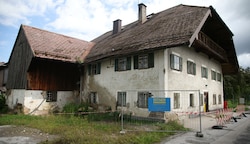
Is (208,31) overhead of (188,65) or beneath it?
overhead

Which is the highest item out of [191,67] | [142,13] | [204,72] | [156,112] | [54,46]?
[142,13]

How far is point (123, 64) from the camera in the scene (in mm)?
14258

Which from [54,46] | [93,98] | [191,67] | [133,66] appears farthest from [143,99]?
[54,46]

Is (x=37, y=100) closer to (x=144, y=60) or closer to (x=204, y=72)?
(x=144, y=60)

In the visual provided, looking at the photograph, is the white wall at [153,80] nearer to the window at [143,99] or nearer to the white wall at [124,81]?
the white wall at [124,81]

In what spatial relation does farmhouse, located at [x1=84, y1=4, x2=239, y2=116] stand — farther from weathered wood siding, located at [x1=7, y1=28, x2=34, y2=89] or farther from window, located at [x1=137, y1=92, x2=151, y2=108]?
weathered wood siding, located at [x1=7, y1=28, x2=34, y2=89]

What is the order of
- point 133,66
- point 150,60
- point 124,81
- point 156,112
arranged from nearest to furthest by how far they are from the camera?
point 156,112 < point 150,60 < point 133,66 < point 124,81

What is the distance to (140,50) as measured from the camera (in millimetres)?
12039

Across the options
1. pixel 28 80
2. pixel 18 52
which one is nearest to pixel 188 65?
pixel 28 80

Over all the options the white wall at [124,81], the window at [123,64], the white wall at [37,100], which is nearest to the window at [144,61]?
the white wall at [124,81]

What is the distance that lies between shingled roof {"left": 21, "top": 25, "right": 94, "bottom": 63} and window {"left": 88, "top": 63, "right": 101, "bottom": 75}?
1199 mm

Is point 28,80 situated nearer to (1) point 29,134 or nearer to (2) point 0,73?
(1) point 29,134

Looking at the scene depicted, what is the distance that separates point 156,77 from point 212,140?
5.24 m

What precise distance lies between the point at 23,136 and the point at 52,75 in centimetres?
915
